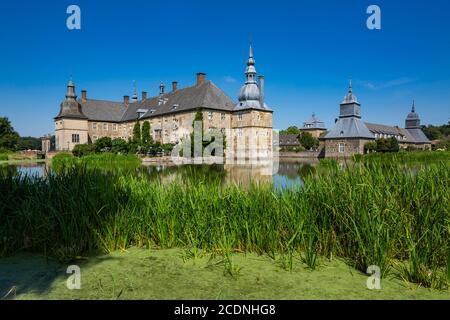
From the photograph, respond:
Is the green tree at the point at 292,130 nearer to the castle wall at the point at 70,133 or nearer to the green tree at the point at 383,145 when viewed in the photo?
the green tree at the point at 383,145

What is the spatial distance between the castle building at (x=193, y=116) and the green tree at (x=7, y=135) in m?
7.35

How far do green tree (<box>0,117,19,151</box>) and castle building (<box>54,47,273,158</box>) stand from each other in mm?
7349

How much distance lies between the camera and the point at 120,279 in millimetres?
3752

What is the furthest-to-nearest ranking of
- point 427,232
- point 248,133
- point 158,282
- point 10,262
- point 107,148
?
point 248,133 → point 107,148 → point 10,262 → point 427,232 → point 158,282

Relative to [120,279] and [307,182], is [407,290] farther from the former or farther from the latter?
[120,279]

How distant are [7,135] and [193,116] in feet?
107

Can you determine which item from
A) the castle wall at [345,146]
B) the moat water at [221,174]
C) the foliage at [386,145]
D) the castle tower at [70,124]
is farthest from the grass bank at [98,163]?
the foliage at [386,145]

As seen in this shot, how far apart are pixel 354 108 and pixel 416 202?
53.5 m

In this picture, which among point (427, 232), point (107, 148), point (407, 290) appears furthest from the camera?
point (107, 148)

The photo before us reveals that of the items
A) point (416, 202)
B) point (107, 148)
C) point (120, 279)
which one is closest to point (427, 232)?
point (416, 202)

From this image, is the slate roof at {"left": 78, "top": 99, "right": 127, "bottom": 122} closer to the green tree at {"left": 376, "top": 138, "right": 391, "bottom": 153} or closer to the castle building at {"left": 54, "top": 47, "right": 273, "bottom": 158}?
the castle building at {"left": 54, "top": 47, "right": 273, "bottom": 158}

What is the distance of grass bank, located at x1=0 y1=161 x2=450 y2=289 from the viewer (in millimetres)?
4141

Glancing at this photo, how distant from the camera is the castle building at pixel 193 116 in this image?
158 feet

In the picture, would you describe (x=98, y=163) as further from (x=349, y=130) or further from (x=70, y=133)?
(x=349, y=130)
